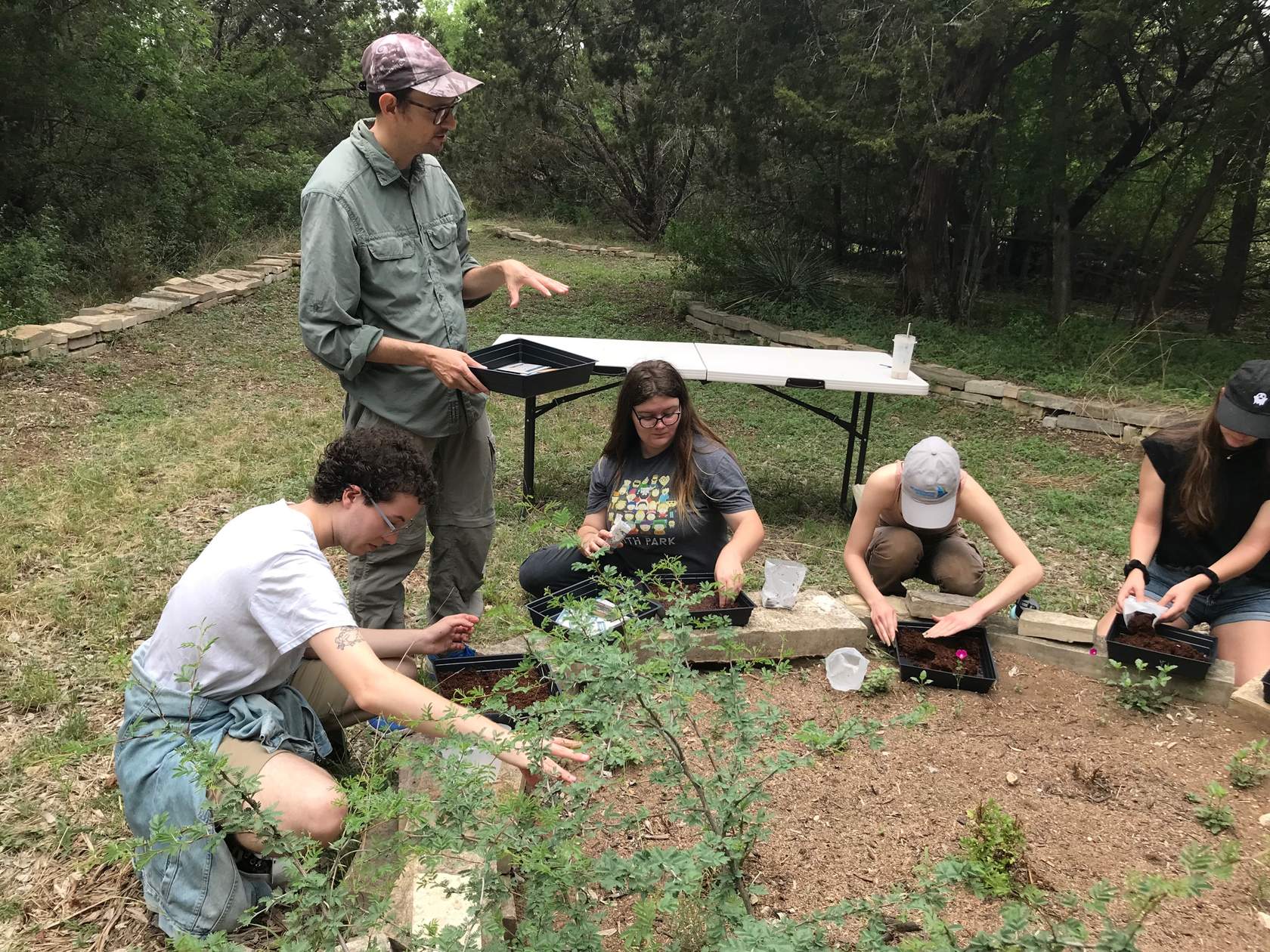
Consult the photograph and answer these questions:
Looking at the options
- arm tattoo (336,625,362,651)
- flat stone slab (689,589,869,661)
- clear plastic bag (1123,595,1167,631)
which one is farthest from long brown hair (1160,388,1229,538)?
arm tattoo (336,625,362,651)

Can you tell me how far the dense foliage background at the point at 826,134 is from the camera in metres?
7.01

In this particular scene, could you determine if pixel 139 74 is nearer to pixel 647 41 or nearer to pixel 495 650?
pixel 647 41

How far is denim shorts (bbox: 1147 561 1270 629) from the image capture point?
287cm

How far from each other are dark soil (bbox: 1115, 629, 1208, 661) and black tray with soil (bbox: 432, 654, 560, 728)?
5.57ft

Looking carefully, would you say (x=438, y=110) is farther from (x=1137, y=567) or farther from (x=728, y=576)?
(x=1137, y=567)

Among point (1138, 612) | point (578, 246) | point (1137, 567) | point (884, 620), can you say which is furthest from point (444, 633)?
point (578, 246)

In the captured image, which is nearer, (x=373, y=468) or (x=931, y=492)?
(x=373, y=468)

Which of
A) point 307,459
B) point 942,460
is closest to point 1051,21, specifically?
point 942,460

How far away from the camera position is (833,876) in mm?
1998

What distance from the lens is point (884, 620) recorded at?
2.85 metres

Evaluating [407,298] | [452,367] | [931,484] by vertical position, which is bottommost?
[931,484]

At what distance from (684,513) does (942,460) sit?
2.75 ft

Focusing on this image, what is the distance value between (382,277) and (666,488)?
1153mm

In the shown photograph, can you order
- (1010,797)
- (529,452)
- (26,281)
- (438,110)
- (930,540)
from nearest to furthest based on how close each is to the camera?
(1010,797)
(438,110)
(930,540)
(529,452)
(26,281)
